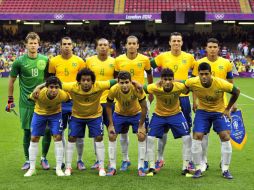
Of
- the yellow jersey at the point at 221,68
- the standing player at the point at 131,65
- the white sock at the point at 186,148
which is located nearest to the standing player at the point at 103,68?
the standing player at the point at 131,65

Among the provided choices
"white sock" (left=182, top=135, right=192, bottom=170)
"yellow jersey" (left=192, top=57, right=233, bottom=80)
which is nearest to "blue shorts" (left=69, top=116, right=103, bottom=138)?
"white sock" (left=182, top=135, right=192, bottom=170)

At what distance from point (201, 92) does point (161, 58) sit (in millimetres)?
1225

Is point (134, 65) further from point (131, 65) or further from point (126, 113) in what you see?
point (126, 113)

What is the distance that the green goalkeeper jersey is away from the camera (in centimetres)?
802

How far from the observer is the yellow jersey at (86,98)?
752 centimetres

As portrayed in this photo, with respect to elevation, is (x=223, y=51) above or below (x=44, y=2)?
below

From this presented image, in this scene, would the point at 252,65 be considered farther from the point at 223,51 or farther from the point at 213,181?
the point at 213,181

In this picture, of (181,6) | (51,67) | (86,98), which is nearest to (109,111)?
(86,98)

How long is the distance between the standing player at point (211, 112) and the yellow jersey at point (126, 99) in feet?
2.55

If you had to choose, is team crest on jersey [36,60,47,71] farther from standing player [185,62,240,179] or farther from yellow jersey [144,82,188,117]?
standing player [185,62,240,179]

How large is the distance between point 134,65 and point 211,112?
1.48 metres

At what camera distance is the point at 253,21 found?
3850 cm

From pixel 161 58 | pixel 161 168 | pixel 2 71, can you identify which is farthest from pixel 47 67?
pixel 2 71

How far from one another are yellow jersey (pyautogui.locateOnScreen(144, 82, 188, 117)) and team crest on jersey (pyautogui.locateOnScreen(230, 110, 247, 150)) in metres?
1.11
